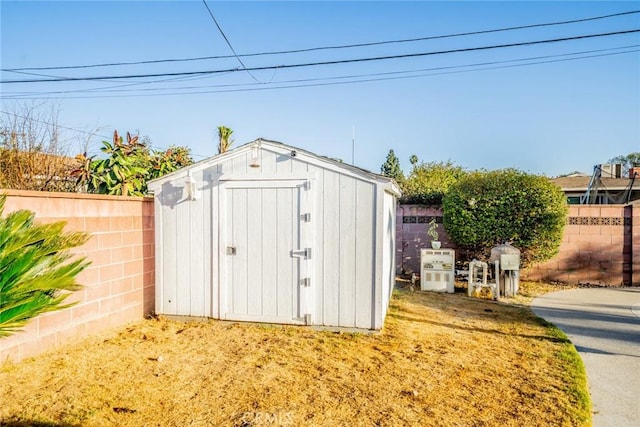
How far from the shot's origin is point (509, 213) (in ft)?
25.9

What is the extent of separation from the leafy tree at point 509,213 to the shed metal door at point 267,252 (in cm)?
470

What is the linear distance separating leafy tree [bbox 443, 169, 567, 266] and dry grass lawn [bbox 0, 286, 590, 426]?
319 cm

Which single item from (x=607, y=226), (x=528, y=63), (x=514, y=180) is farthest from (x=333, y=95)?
(x=607, y=226)

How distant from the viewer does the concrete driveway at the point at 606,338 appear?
2959 millimetres

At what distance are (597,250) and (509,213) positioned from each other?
2.37m

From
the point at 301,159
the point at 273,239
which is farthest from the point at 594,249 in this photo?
the point at 273,239

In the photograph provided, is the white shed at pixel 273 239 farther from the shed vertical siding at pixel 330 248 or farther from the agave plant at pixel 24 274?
the agave plant at pixel 24 274

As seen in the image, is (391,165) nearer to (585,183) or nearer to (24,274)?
(585,183)

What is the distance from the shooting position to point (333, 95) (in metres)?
11.6

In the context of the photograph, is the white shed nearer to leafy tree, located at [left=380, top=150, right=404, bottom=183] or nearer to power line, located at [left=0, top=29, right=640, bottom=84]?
power line, located at [left=0, top=29, right=640, bottom=84]

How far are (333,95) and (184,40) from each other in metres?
4.66

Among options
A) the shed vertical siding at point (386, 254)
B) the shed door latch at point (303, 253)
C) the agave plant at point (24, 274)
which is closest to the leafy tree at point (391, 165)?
the shed vertical siding at point (386, 254)

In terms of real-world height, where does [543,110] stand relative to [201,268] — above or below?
above

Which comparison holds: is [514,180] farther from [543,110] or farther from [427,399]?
[427,399]
